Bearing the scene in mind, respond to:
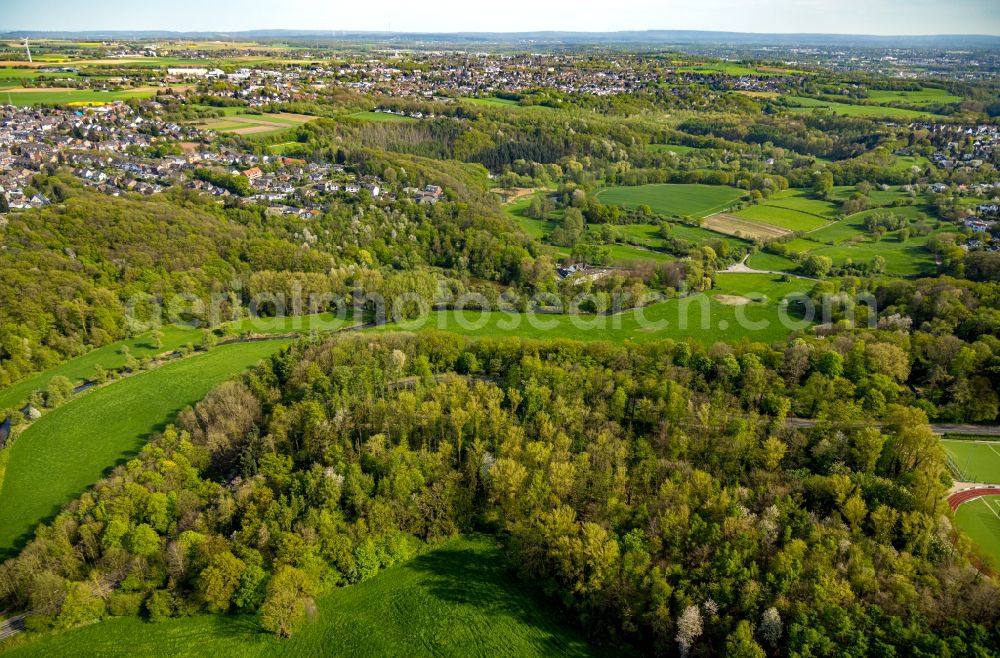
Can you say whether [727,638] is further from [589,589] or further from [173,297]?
[173,297]

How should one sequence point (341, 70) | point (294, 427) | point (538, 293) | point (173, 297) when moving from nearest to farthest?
1. point (294, 427)
2. point (173, 297)
3. point (538, 293)
4. point (341, 70)

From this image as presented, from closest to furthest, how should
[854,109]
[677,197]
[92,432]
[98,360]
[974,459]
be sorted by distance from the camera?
[974,459] < [92,432] < [98,360] < [677,197] < [854,109]

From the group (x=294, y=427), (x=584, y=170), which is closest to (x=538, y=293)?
(x=294, y=427)

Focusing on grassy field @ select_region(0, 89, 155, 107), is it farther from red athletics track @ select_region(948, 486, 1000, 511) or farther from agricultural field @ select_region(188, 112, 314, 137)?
red athletics track @ select_region(948, 486, 1000, 511)

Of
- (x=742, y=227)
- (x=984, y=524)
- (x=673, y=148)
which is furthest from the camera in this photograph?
(x=673, y=148)

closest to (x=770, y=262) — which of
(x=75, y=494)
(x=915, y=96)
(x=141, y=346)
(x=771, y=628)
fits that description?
(x=771, y=628)

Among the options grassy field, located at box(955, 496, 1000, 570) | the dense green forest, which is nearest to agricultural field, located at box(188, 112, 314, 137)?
the dense green forest

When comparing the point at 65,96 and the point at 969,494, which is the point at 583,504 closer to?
the point at 969,494
